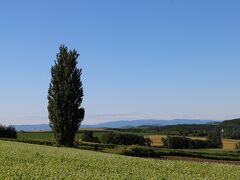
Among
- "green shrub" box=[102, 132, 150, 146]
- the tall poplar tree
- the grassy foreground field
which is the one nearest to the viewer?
the grassy foreground field

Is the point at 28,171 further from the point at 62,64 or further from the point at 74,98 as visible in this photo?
the point at 62,64

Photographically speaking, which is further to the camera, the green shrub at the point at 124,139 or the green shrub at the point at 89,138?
the green shrub at the point at 124,139

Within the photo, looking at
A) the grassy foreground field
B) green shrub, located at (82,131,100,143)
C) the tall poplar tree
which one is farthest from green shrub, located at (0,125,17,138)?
Result: the grassy foreground field

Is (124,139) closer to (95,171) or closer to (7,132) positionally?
(7,132)

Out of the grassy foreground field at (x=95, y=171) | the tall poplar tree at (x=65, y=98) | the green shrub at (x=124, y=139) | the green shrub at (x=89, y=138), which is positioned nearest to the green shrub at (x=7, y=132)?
the tall poplar tree at (x=65, y=98)

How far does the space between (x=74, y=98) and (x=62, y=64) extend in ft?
26.1

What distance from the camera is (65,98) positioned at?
75.5 m

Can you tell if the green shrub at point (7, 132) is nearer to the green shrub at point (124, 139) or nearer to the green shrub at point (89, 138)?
the green shrub at point (89, 138)

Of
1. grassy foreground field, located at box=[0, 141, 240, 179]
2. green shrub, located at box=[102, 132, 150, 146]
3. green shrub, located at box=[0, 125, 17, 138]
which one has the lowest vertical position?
grassy foreground field, located at box=[0, 141, 240, 179]

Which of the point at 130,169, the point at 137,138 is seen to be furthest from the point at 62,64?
the point at 130,169

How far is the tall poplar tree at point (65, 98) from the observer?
7325 cm

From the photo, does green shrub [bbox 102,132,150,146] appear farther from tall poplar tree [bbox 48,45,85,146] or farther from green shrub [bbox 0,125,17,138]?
tall poplar tree [bbox 48,45,85,146]

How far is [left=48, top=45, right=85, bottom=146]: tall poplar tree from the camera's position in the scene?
73.2 meters

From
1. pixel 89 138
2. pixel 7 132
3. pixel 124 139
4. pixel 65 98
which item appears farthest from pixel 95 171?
pixel 124 139
